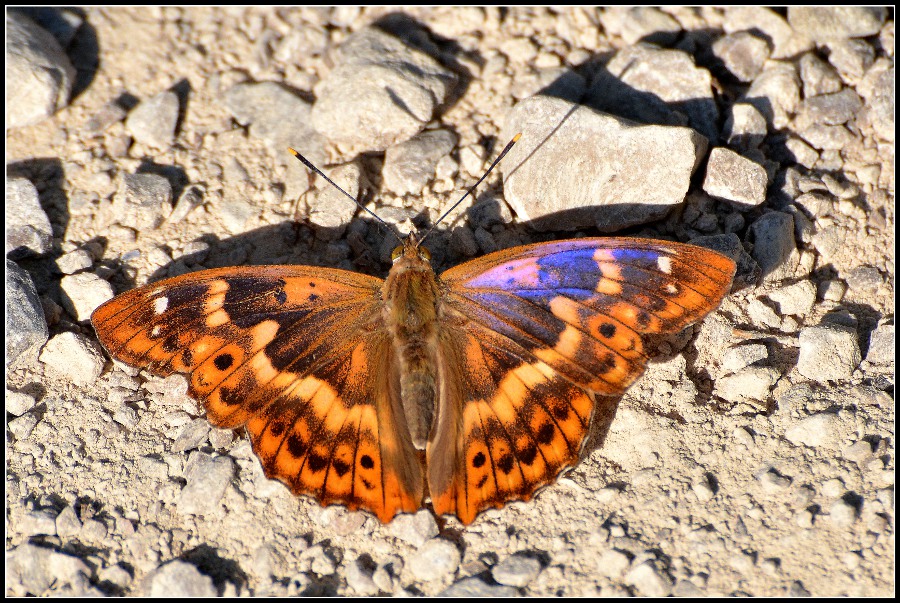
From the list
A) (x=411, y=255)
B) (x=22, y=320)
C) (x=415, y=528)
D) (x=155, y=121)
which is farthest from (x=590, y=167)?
(x=22, y=320)

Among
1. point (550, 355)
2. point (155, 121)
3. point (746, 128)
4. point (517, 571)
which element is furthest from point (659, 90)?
point (155, 121)

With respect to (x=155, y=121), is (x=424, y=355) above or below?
below

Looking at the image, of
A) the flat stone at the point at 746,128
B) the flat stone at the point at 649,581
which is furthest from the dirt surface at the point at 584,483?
the flat stone at the point at 746,128

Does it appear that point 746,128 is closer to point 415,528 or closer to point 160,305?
point 415,528

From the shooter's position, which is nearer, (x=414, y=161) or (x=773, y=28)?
(x=414, y=161)

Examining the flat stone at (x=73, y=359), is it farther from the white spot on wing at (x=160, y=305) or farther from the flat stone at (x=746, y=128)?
the flat stone at (x=746, y=128)

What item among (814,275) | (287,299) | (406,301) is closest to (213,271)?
(287,299)

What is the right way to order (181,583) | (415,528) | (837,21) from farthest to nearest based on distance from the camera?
(837,21), (415,528), (181,583)

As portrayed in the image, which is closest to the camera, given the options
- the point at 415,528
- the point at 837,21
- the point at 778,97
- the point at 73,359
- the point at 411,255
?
the point at 415,528

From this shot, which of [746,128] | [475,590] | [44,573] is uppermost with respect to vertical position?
[746,128]
